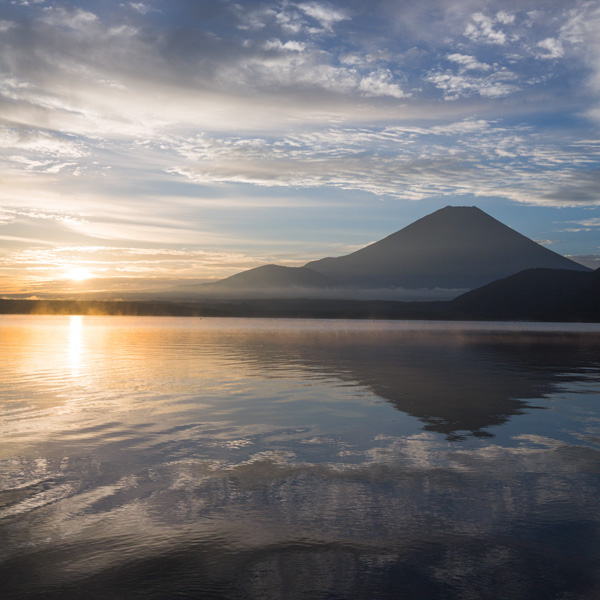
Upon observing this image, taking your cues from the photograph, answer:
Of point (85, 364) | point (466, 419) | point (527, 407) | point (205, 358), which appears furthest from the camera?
point (205, 358)

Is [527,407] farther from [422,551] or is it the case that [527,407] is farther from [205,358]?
[205,358]

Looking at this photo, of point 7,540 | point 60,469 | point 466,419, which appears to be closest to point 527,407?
point 466,419

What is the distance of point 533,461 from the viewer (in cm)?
Answer: 1227

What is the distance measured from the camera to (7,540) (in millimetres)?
7723

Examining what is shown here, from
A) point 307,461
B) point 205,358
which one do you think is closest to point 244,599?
point 307,461

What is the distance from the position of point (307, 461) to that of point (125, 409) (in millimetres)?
7889

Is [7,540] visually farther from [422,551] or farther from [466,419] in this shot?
[466,419]

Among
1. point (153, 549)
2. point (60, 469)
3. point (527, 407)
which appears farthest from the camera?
point (527, 407)

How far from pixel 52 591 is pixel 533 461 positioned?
9.39 m

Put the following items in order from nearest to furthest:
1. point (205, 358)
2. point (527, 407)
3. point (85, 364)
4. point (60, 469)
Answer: point (60, 469) < point (527, 407) < point (85, 364) < point (205, 358)

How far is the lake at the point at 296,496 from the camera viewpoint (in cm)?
682

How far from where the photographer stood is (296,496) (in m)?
9.72

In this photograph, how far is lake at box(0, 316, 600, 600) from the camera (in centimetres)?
682

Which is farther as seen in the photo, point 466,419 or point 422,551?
point 466,419
